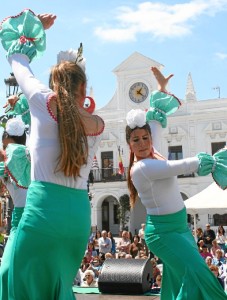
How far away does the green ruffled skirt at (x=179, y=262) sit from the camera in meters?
3.18

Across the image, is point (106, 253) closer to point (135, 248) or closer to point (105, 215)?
point (135, 248)

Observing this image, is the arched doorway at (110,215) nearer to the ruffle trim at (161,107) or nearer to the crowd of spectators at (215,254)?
the crowd of spectators at (215,254)

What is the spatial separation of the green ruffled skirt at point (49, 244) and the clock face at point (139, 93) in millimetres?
31731

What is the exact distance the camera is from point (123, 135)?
110 feet

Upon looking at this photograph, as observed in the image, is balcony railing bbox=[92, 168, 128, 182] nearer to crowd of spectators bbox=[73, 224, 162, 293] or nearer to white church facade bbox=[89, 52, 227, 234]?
white church facade bbox=[89, 52, 227, 234]

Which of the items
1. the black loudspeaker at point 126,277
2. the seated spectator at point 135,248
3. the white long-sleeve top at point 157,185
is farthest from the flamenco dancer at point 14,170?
the seated spectator at point 135,248

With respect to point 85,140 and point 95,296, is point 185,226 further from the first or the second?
point 95,296

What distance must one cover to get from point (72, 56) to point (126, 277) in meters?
3.75

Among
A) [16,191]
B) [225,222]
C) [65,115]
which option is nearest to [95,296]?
[16,191]

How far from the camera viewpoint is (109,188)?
3400cm

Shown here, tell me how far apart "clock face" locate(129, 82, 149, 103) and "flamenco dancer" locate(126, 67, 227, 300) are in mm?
30396

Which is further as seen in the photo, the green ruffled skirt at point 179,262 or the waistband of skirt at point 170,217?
the waistband of skirt at point 170,217

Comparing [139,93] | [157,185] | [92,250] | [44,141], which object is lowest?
[92,250]

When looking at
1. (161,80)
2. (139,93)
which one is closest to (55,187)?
(161,80)
